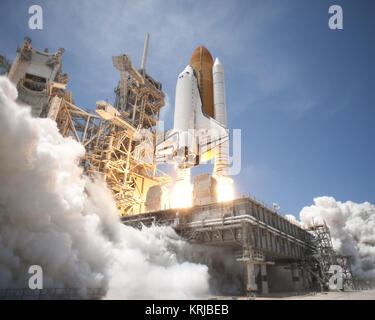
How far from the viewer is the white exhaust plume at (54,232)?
1158 centimetres

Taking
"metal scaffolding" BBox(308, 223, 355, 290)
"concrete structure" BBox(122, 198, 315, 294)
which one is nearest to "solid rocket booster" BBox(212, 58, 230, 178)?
"concrete structure" BBox(122, 198, 315, 294)

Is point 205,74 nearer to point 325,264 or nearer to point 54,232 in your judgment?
point 54,232

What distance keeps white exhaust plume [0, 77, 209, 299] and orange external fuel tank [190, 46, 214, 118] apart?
1664cm

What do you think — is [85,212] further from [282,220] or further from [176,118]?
[282,220]

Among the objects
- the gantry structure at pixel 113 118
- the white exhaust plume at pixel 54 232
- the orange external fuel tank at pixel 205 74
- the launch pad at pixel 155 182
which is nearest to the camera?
the white exhaust plume at pixel 54 232

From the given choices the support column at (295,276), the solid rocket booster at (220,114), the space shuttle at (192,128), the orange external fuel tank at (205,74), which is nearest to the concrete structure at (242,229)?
the support column at (295,276)

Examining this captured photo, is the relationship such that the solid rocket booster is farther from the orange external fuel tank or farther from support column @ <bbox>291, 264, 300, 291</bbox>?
support column @ <bbox>291, 264, 300, 291</bbox>

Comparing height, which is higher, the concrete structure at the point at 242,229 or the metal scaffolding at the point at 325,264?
the concrete structure at the point at 242,229

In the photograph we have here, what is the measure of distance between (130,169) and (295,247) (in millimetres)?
23194

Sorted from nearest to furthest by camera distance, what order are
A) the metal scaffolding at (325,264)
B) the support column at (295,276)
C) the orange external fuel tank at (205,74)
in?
the orange external fuel tank at (205,74), the support column at (295,276), the metal scaffolding at (325,264)

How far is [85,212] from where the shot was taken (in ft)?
58.7

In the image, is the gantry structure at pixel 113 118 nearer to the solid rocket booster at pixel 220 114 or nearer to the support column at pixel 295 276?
the solid rocket booster at pixel 220 114

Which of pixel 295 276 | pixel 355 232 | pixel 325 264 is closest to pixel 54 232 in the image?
pixel 295 276

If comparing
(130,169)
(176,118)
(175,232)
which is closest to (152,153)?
(130,169)
